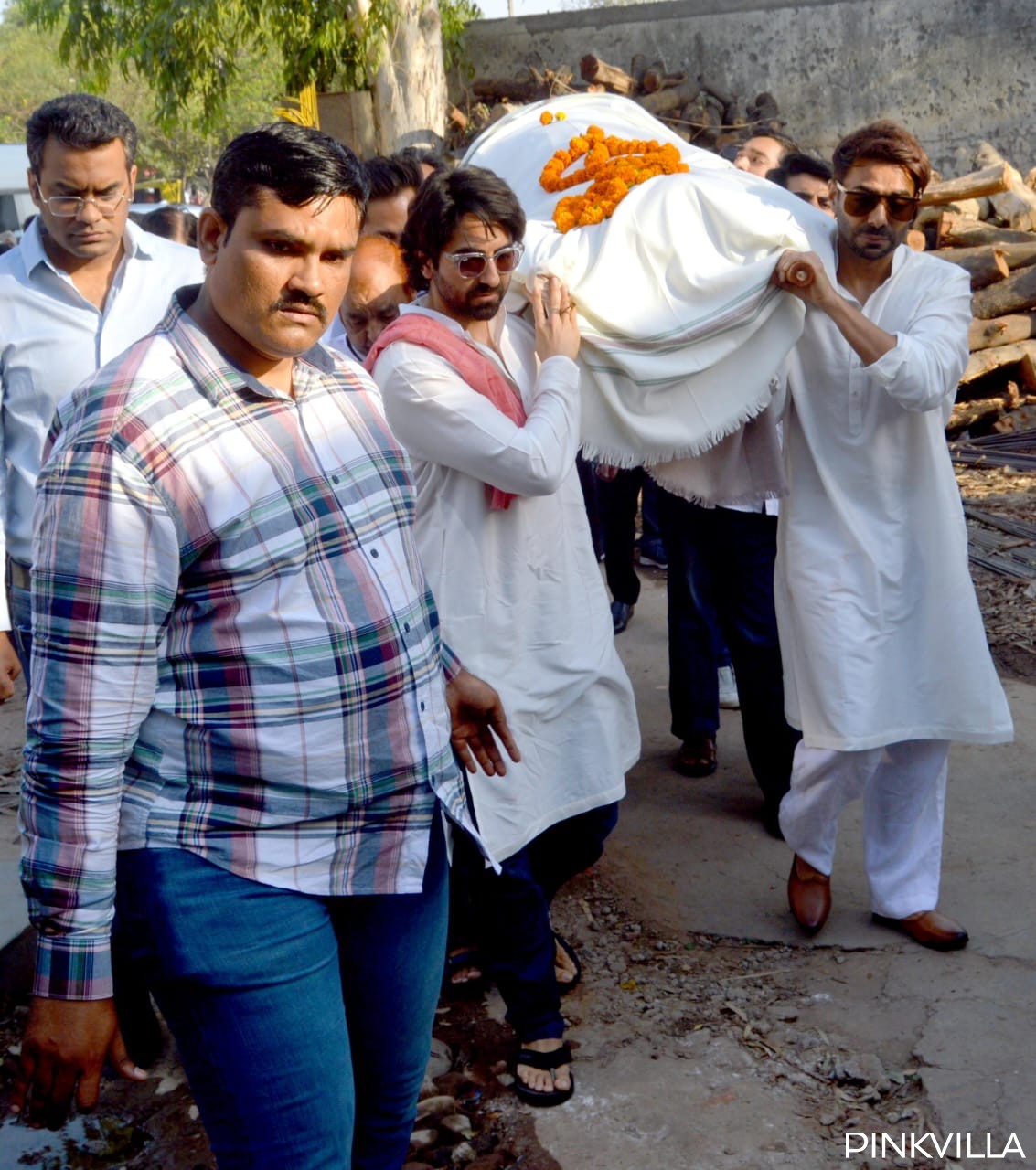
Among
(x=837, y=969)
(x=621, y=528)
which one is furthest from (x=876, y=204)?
(x=621, y=528)

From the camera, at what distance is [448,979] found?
3357 mm

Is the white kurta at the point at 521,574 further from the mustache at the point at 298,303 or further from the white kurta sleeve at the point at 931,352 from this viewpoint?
the mustache at the point at 298,303

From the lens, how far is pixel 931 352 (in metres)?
3.06

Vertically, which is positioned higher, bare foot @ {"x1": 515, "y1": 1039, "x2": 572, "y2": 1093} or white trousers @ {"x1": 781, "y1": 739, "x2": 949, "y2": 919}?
white trousers @ {"x1": 781, "y1": 739, "x2": 949, "y2": 919}

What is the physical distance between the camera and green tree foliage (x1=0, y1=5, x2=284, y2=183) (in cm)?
2914

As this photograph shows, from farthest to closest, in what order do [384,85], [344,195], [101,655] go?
[384,85]
[344,195]
[101,655]

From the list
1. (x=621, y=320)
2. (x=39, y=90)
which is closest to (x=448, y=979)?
(x=621, y=320)

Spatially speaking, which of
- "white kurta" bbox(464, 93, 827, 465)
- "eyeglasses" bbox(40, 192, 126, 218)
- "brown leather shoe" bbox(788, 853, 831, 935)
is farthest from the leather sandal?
"eyeglasses" bbox(40, 192, 126, 218)

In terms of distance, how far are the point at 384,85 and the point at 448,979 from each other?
758 centimetres

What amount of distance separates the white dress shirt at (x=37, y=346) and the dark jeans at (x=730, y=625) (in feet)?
6.19

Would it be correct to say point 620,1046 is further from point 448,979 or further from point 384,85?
point 384,85

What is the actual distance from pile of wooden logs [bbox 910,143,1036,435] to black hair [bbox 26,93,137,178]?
6.26 metres

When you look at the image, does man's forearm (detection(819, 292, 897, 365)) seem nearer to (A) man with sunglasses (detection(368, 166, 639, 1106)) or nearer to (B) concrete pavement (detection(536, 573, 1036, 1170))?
(A) man with sunglasses (detection(368, 166, 639, 1106))

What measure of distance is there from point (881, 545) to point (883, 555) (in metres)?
0.02
